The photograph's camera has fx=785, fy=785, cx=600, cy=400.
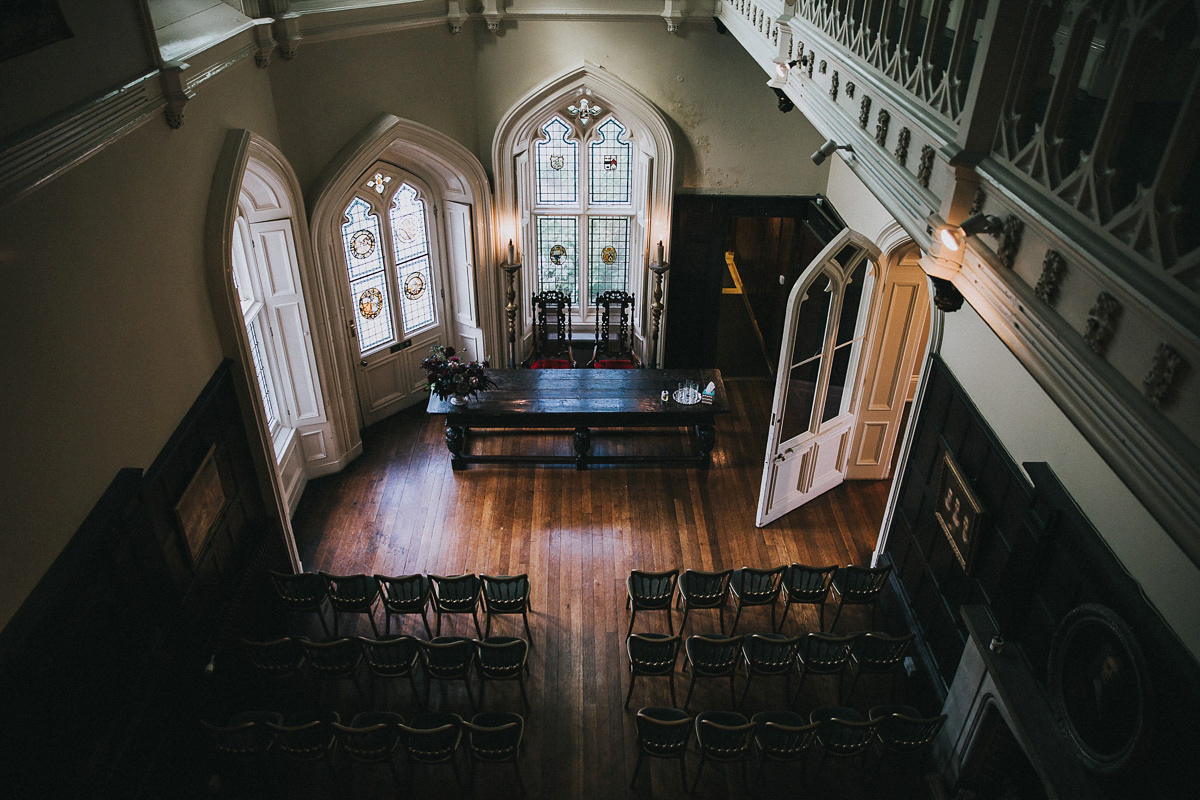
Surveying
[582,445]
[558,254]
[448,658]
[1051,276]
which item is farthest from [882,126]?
[558,254]

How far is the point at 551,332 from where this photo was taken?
12.1m

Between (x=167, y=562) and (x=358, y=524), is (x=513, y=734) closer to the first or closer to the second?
(x=167, y=562)

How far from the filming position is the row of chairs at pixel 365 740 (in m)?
5.49

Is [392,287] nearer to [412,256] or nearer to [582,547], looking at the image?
[412,256]

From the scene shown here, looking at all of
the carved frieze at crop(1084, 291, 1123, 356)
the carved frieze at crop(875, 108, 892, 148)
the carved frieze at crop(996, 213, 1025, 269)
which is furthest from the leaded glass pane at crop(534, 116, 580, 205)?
the carved frieze at crop(1084, 291, 1123, 356)

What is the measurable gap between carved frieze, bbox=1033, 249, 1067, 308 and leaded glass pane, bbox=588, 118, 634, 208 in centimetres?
852

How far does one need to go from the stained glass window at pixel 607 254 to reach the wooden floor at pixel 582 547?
9.24 ft

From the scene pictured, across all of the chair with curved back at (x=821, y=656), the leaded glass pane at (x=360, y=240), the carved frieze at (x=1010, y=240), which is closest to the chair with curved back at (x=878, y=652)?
the chair with curved back at (x=821, y=656)

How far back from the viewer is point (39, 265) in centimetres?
412

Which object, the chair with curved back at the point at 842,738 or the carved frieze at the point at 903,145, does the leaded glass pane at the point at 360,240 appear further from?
the chair with curved back at the point at 842,738

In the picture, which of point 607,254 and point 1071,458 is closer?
point 1071,458

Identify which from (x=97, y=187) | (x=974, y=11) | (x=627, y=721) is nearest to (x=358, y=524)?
(x=627, y=721)

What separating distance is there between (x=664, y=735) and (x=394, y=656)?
2253 millimetres

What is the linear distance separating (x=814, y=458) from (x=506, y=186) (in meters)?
5.37
